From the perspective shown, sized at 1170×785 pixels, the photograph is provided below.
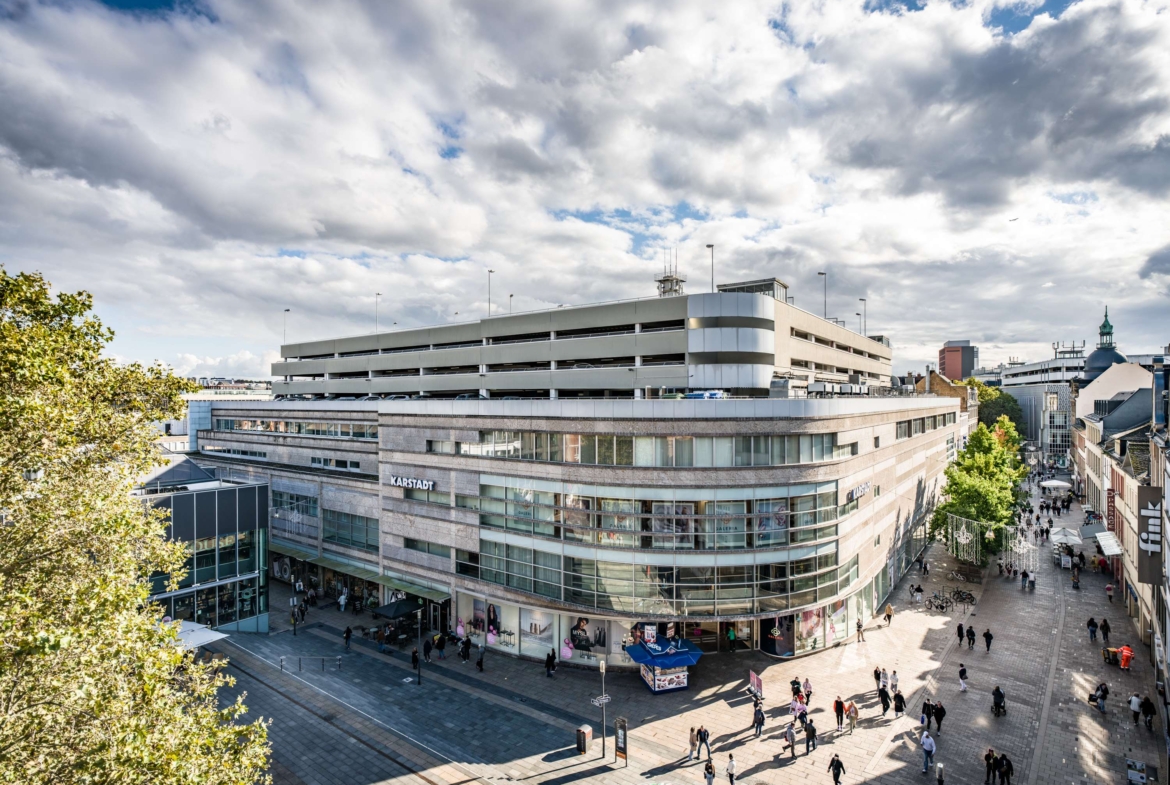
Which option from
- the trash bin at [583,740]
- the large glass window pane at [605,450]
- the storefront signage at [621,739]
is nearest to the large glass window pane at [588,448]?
the large glass window pane at [605,450]

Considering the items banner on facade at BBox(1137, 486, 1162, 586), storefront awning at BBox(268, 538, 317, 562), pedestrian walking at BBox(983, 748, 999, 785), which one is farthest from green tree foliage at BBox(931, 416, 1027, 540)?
storefront awning at BBox(268, 538, 317, 562)

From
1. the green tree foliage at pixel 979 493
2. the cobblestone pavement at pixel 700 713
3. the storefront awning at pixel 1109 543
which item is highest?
the green tree foliage at pixel 979 493

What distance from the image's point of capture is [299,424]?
53.9 metres

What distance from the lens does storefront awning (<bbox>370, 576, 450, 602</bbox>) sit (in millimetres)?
38500

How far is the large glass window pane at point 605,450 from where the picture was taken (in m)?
31.6

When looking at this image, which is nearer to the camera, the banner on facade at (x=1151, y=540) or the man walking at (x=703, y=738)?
the man walking at (x=703, y=738)

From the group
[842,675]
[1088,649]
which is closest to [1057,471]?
[1088,649]

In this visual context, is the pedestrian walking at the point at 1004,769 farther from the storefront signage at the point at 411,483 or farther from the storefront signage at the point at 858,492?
the storefront signage at the point at 411,483

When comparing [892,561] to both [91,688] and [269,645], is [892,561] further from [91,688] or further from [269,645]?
[91,688]

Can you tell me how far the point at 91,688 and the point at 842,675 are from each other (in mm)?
32361

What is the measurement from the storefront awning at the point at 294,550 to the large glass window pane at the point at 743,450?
1408 inches

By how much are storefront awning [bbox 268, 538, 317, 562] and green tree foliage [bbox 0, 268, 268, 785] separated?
30.1 metres

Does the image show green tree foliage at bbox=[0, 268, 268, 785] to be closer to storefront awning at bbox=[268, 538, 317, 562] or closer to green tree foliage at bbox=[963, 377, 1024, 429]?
storefront awning at bbox=[268, 538, 317, 562]

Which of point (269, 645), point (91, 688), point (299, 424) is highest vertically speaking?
point (299, 424)
